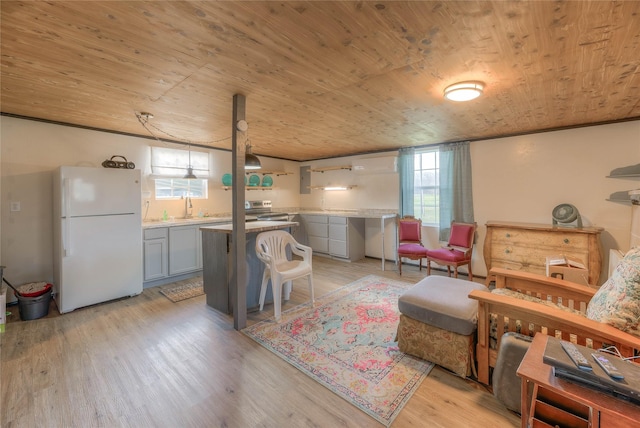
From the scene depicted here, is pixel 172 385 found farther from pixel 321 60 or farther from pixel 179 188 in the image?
pixel 179 188

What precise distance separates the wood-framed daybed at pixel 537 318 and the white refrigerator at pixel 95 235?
3.92 metres

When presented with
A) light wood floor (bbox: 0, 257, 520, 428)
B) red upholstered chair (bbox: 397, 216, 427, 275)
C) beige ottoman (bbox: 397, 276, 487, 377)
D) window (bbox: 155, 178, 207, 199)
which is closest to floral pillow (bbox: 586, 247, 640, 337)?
beige ottoman (bbox: 397, 276, 487, 377)

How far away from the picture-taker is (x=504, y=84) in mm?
2217

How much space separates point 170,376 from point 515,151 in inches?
199

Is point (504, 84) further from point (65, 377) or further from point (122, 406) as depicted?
point (65, 377)

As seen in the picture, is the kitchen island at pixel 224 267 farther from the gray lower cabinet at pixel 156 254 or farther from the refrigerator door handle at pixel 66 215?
the refrigerator door handle at pixel 66 215

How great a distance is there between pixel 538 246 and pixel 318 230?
3764mm

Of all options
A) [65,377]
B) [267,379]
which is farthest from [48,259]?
[267,379]

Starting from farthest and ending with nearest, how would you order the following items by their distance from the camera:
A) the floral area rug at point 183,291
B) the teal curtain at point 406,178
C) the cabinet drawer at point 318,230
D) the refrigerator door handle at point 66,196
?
1. the cabinet drawer at point 318,230
2. the teal curtain at point 406,178
3. the floral area rug at point 183,291
4. the refrigerator door handle at point 66,196

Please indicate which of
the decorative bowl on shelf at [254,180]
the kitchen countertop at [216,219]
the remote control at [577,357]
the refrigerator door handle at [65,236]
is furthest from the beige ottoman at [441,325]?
the decorative bowl on shelf at [254,180]

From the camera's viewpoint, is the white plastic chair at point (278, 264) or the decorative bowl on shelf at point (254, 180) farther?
the decorative bowl on shelf at point (254, 180)

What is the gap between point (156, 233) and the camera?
153 inches

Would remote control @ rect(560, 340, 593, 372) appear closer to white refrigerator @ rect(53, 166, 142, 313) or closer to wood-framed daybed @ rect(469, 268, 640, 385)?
wood-framed daybed @ rect(469, 268, 640, 385)

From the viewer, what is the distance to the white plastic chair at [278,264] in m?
2.81
